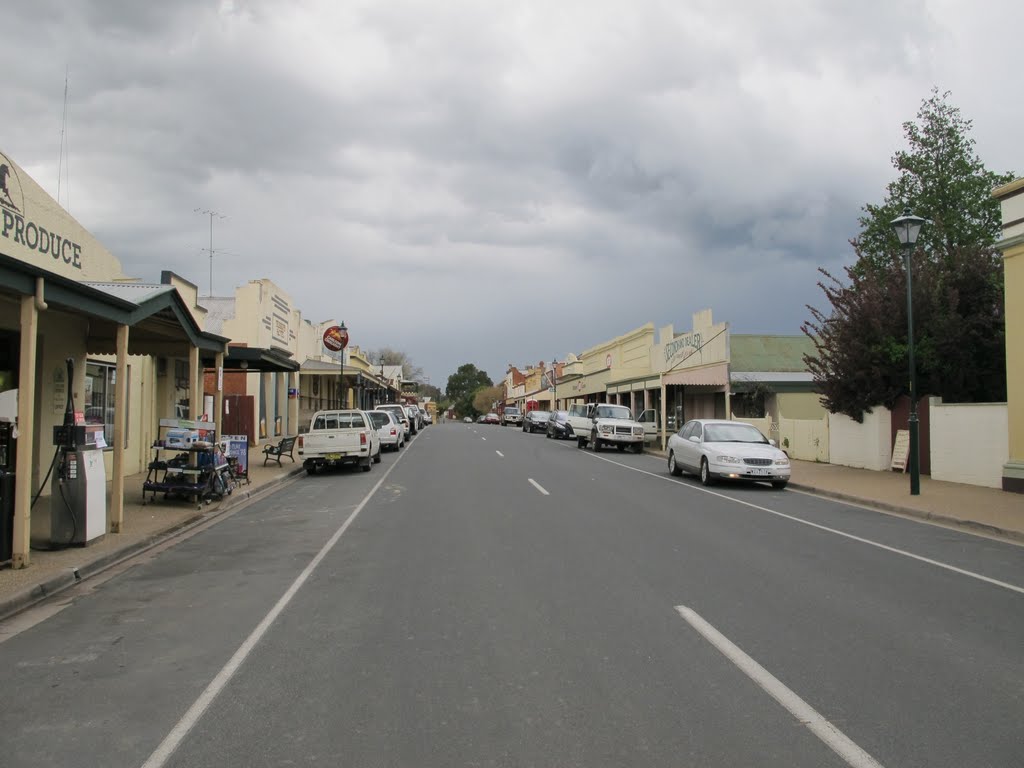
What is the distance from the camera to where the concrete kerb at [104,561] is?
6.83m

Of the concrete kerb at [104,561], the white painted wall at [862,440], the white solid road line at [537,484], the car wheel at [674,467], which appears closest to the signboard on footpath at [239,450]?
the concrete kerb at [104,561]

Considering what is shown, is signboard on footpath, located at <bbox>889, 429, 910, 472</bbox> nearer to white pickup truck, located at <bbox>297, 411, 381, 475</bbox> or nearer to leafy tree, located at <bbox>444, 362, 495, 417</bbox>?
white pickup truck, located at <bbox>297, 411, 381, 475</bbox>

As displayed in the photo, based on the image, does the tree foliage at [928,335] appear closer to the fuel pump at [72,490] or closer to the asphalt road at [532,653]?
the asphalt road at [532,653]

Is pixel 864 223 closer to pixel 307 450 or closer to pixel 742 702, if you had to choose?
pixel 307 450

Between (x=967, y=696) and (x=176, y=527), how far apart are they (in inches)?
397

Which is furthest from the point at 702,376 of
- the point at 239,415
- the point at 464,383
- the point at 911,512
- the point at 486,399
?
the point at 464,383

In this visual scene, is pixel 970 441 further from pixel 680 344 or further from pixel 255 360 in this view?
pixel 680 344

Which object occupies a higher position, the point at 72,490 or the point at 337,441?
the point at 337,441

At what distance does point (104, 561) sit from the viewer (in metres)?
8.63

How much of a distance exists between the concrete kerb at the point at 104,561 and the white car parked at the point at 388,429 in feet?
40.1

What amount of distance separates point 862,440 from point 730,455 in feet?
19.8

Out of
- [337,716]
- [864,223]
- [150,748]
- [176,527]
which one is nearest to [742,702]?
[337,716]

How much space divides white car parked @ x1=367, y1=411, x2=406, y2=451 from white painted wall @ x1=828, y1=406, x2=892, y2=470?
49.2 ft

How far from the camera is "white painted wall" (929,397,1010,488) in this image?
49.3 feet
